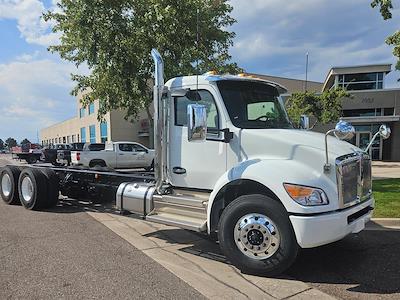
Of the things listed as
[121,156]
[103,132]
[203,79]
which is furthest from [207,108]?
[103,132]

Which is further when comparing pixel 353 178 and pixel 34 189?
pixel 34 189

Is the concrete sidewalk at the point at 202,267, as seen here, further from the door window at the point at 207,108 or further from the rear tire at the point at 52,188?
the rear tire at the point at 52,188

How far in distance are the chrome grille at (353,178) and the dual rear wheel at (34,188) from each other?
23.0 ft

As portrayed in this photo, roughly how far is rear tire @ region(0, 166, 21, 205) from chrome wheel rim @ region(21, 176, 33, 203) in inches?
17.7

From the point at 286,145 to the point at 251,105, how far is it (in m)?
1.02

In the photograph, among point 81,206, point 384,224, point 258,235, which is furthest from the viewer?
point 81,206

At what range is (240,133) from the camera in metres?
5.64

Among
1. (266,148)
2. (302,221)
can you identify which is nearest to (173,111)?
(266,148)

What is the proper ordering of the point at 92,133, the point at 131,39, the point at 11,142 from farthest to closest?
the point at 11,142 < the point at 92,133 < the point at 131,39

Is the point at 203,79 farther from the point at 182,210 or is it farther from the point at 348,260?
the point at 348,260

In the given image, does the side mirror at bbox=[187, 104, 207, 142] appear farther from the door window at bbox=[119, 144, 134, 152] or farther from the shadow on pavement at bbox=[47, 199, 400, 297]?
the door window at bbox=[119, 144, 134, 152]

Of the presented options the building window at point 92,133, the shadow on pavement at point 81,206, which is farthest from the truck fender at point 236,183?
the building window at point 92,133

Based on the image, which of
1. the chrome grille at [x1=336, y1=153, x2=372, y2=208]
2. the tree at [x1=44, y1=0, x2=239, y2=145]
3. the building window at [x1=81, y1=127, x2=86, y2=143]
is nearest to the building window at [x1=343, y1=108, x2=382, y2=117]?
the tree at [x1=44, y1=0, x2=239, y2=145]

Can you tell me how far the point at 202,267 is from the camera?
543 cm
